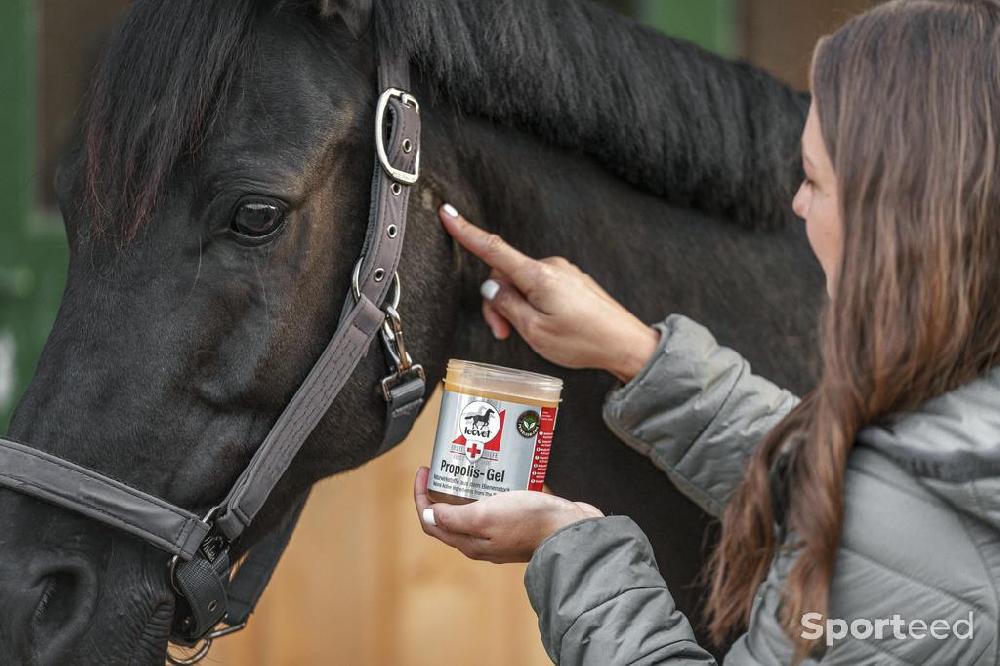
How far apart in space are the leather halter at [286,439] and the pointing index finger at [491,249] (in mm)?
69

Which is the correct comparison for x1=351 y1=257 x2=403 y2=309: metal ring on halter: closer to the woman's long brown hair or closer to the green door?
the woman's long brown hair

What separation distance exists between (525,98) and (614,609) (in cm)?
64

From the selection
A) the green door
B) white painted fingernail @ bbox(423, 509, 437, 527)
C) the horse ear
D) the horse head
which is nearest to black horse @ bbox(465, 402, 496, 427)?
white painted fingernail @ bbox(423, 509, 437, 527)

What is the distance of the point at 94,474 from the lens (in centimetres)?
110

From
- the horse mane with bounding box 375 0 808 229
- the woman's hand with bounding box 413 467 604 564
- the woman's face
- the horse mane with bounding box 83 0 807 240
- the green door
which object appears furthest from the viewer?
the green door

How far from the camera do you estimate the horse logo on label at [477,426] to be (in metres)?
1.08

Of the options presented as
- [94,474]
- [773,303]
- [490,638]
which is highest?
[773,303]

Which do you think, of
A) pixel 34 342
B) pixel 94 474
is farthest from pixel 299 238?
pixel 34 342

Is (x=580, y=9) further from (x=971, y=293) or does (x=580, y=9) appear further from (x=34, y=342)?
(x=34, y=342)

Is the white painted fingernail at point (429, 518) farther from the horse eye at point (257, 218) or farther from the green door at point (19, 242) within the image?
the green door at point (19, 242)

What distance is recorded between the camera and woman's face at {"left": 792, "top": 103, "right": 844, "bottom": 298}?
0.91 m

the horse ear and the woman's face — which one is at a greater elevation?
the horse ear

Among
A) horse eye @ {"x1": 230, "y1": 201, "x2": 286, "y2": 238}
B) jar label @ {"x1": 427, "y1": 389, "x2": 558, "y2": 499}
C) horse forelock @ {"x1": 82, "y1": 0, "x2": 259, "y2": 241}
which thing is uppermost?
horse forelock @ {"x1": 82, "y1": 0, "x2": 259, "y2": 241}

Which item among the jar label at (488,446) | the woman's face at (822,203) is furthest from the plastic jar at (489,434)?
the woman's face at (822,203)
